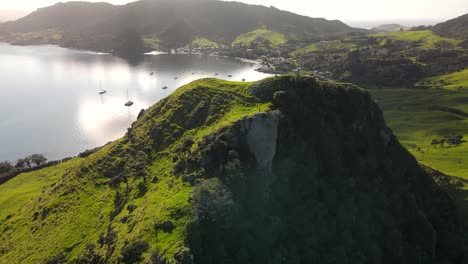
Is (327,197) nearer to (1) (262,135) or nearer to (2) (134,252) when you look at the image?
(1) (262,135)

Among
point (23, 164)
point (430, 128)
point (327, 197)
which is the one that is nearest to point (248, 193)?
point (327, 197)

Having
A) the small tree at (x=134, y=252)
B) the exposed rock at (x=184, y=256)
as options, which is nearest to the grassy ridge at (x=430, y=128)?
the exposed rock at (x=184, y=256)

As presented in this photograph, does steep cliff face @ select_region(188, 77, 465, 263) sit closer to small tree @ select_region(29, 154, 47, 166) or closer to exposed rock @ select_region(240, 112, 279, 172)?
exposed rock @ select_region(240, 112, 279, 172)

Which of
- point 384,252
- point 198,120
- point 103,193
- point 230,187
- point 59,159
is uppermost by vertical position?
point 198,120

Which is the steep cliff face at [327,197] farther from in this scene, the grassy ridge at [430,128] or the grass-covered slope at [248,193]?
the grassy ridge at [430,128]

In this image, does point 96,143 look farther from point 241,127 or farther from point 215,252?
point 215,252

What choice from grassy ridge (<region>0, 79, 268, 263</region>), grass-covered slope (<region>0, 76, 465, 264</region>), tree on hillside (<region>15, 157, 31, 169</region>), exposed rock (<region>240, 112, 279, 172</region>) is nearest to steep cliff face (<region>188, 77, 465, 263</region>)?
grass-covered slope (<region>0, 76, 465, 264</region>)

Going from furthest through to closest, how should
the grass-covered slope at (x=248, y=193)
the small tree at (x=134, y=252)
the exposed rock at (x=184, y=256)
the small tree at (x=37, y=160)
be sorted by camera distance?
1. the small tree at (x=37, y=160)
2. the grass-covered slope at (x=248, y=193)
3. the small tree at (x=134, y=252)
4. the exposed rock at (x=184, y=256)

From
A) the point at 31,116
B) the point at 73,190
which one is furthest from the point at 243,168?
the point at 31,116
